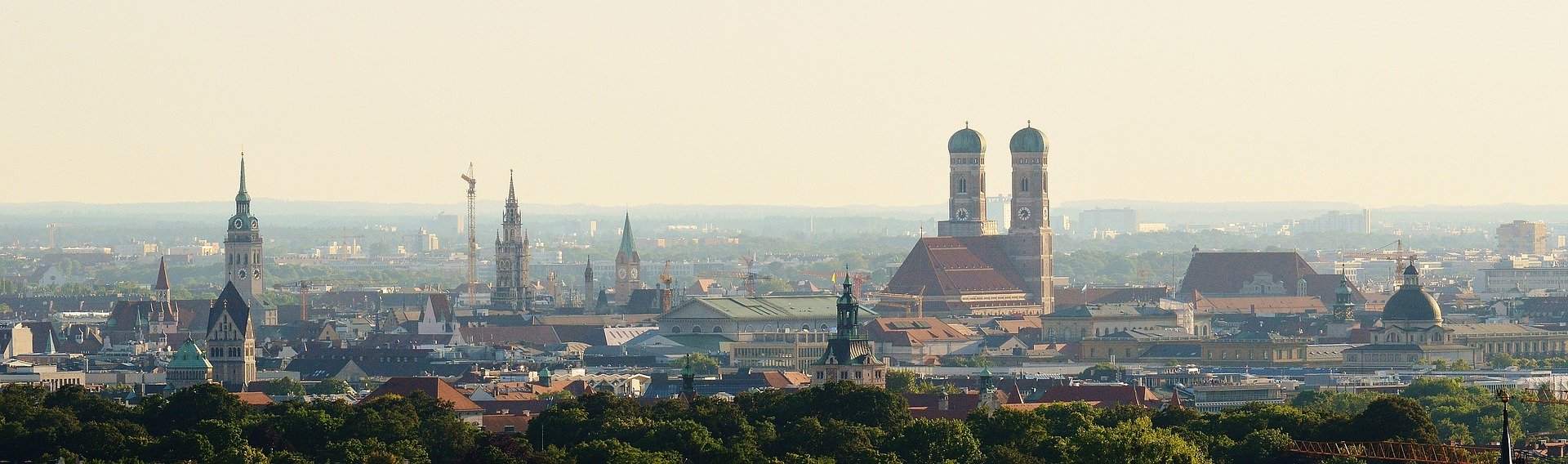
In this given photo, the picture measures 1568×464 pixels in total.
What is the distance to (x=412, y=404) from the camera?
102562mm

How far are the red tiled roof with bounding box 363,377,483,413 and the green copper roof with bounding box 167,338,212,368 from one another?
18.9 metres

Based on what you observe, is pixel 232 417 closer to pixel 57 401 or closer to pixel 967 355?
pixel 57 401

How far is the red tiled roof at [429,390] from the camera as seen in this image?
377ft

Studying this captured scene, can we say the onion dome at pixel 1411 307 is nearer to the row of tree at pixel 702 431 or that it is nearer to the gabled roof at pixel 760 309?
the gabled roof at pixel 760 309

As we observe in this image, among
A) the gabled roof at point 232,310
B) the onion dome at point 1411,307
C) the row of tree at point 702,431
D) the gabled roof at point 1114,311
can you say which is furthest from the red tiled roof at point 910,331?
the row of tree at point 702,431

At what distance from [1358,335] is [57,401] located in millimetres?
80826

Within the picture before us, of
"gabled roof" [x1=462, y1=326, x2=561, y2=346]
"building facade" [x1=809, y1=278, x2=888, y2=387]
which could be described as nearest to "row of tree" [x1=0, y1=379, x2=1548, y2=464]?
"building facade" [x1=809, y1=278, x2=888, y2=387]

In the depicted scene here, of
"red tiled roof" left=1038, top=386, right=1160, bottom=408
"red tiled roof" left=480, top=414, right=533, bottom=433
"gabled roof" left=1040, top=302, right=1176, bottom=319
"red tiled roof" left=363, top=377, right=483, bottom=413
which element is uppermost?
"gabled roof" left=1040, top=302, right=1176, bottom=319

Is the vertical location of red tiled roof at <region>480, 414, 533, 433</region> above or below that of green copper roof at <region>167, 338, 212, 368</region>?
below

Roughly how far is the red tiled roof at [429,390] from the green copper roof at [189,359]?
62.0 ft

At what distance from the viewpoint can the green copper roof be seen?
5630 inches

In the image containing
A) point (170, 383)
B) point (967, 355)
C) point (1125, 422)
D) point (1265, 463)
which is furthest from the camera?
point (967, 355)

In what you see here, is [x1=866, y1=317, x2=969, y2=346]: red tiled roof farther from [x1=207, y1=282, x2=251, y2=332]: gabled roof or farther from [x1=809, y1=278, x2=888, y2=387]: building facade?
[x1=809, y1=278, x2=888, y2=387]: building facade

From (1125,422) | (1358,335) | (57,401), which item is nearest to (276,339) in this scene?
(1358,335)
